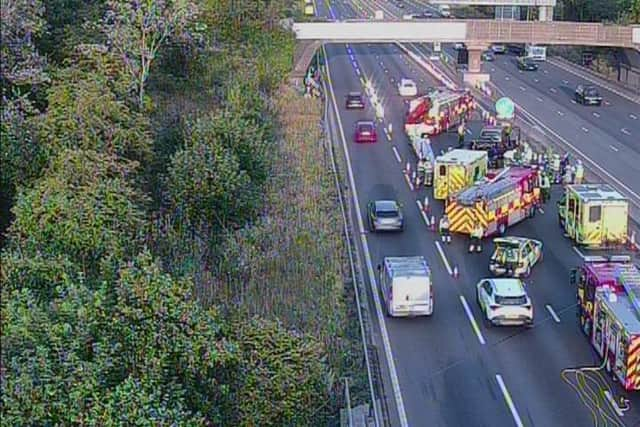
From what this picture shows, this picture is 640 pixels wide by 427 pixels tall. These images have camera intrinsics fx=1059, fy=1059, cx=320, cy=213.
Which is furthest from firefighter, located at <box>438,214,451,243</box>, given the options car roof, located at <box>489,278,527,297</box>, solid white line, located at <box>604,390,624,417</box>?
solid white line, located at <box>604,390,624,417</box>

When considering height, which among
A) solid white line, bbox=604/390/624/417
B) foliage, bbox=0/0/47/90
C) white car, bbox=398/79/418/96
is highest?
foliage, bbox=0/0/47/90

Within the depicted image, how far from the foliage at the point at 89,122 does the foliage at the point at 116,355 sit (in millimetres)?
9646

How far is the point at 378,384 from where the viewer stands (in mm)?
26453

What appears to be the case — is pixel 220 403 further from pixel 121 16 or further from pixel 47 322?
pixel 121 16

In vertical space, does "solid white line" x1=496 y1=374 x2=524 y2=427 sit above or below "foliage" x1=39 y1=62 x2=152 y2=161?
below

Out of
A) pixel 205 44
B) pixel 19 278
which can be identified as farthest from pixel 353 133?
pixel 19 278

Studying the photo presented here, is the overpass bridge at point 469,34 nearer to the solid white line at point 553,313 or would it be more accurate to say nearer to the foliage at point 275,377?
the solid white line at point 553,313

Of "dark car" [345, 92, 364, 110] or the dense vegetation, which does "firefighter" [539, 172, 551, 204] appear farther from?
"dark car" [345, 92, 364, 110]

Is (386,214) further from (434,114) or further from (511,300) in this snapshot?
(434,114)

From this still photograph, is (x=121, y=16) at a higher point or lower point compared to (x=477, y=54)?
higher

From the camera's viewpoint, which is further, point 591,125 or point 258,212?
point 591,125

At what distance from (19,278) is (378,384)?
988cm

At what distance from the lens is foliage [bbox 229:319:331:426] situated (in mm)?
20328

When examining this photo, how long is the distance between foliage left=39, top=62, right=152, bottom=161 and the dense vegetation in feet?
0.23
